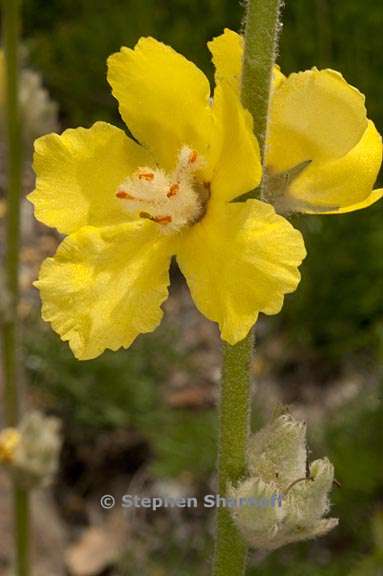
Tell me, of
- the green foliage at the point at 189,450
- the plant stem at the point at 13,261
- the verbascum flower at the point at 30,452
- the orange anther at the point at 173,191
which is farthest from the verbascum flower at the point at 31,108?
the orange anther at the point at 173,191

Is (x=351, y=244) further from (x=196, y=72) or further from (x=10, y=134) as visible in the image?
(x=196, y=72)

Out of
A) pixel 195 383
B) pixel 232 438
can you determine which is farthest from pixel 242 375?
pixel 195 383

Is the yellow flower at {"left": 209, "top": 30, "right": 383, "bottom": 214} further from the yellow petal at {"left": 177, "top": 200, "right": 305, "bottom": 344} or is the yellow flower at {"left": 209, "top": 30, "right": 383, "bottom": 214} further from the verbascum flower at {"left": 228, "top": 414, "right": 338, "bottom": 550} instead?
the verbascum flower at {"left": 228, "top": 414, "right": 338, "bottom": 550}

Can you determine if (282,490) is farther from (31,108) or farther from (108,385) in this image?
(108,385)

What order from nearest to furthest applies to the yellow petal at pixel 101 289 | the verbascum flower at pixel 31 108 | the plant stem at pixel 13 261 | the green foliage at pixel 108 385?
the yellow petal at pixel 101 289 → the plant stem at pixel 13 261 → the verbascum flower at pixel 31 108 → the green foliage at pixel 108 385

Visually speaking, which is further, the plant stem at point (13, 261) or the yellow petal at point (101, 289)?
the plant stem at point (13, 261)

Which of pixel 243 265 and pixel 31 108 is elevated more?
pixel 243 265

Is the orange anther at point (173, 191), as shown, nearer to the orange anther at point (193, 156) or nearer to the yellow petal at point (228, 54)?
the orange anther at point (193, 156)
